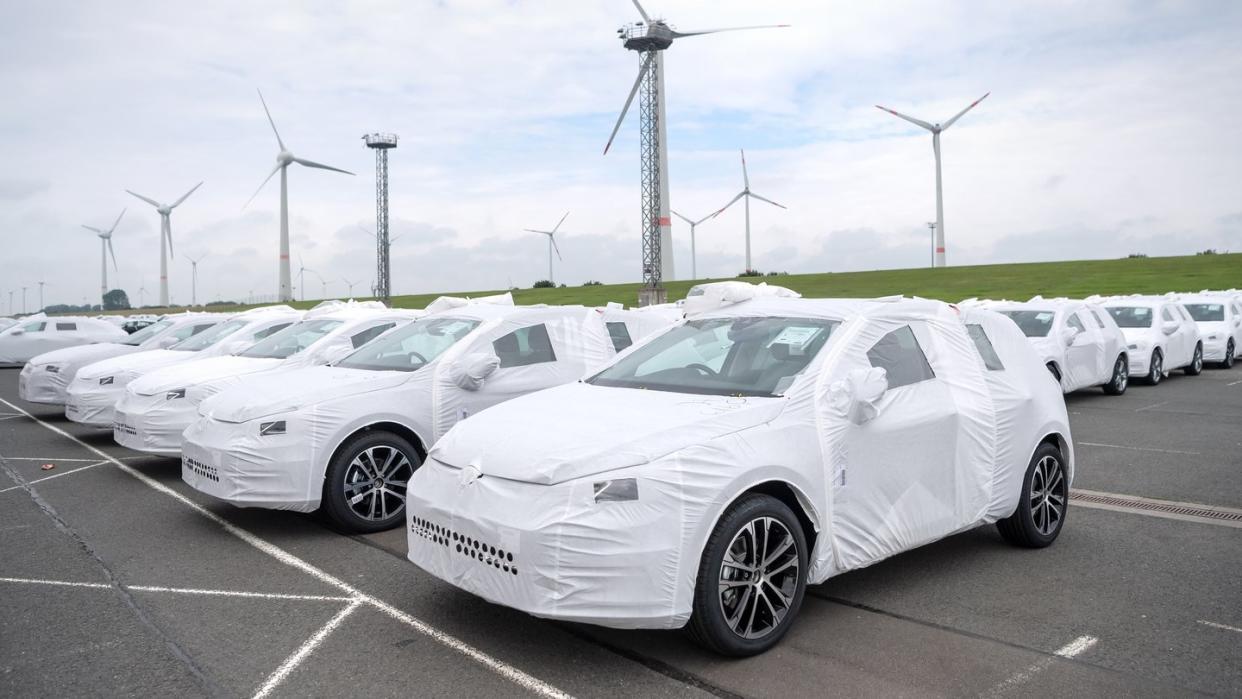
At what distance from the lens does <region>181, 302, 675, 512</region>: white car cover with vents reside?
6.79 m

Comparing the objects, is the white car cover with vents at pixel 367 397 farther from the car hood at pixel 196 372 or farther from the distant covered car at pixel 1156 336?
the distant covered car at pixel 1156 336

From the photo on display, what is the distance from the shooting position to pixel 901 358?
5.55 metres

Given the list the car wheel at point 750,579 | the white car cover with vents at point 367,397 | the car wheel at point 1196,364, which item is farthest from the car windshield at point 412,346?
the car wheel at point 1196,364

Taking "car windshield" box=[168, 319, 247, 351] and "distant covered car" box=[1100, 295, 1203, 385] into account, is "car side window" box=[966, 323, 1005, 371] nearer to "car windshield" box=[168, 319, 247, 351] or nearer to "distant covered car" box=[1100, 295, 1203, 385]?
"car windshield" box=[168, 319, 247, 351]

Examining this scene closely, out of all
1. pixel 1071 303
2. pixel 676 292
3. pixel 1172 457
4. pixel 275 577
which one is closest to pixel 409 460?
pixel 275 577

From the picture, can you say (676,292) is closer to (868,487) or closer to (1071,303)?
(1071,303)

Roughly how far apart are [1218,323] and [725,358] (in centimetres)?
2090

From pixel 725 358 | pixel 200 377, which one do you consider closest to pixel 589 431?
pixel 725 358

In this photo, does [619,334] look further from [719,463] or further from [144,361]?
[144,361]

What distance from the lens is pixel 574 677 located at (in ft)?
14.0

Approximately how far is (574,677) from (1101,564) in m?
3.55

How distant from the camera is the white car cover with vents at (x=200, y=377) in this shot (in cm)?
919

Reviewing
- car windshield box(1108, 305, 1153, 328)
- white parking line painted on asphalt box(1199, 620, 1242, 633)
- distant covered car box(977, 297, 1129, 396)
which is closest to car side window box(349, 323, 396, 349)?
white parking line painted on asphalt box(1199, 620, 1242, 633)

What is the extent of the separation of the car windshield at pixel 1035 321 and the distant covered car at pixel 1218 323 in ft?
25.3
